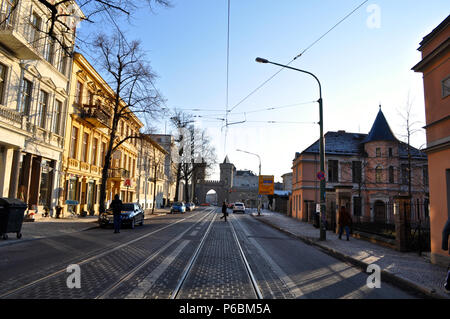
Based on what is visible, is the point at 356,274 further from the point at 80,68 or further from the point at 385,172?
the point at 385,172

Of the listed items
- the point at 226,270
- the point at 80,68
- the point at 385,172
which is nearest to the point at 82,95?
the point at 80,68

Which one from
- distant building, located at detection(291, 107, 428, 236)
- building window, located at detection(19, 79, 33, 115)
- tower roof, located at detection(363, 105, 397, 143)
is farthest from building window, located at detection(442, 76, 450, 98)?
tower roof, located at detection(363, 105, 397, 143)

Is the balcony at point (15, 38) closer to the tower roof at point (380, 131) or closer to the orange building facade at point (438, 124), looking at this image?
the orange building facade at point (438, 124)

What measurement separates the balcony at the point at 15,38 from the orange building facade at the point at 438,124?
1695cm

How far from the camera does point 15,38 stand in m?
15.8

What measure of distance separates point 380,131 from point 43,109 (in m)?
35.2

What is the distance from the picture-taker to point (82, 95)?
26.5 m

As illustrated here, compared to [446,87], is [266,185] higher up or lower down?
lower down

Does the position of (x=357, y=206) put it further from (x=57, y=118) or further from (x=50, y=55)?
(x=50, y=55)

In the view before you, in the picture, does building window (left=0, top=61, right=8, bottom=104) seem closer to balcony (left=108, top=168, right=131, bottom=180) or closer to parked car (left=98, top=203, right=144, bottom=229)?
parked car (left=98, top=203, right=144, bottom=229)

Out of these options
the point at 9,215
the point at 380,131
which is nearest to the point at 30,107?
the point at 9,215

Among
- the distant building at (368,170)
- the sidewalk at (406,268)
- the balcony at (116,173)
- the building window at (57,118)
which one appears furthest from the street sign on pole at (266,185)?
the sidewalk at (406,268)

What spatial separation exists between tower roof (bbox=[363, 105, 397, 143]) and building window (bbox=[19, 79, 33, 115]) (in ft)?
115
